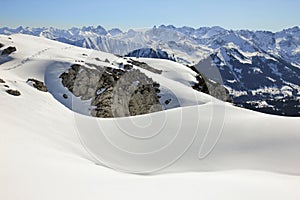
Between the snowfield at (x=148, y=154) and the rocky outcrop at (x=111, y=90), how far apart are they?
1335 centimetres

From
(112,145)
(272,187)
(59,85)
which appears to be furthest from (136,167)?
(59,85)

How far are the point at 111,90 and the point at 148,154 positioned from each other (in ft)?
102

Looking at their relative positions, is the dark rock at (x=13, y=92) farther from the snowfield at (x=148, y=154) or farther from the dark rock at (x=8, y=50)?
the dark rock at (x=8, y=50)

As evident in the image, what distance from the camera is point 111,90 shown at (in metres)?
47.1

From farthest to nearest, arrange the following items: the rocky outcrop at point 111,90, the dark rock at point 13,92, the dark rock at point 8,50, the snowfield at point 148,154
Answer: the dark rock at point 8,50
the rocky outcrop at point 111,90
the dark rock at point 13,92
the snowfield at point 148,154

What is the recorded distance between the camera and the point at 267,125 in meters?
18.6

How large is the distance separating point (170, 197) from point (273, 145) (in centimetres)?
915

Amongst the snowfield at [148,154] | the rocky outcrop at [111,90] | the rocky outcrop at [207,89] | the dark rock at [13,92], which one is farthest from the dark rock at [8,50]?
the rocky outcrop at [207,89]

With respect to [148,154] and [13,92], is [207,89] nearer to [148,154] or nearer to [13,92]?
[13,92]

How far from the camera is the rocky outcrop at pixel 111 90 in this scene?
4231 centimetres

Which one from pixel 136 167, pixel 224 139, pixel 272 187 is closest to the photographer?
pixel 272 187

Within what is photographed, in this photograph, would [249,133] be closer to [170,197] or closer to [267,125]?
[267,125]

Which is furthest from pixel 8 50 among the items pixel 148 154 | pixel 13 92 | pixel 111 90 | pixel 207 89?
pixel 148 154

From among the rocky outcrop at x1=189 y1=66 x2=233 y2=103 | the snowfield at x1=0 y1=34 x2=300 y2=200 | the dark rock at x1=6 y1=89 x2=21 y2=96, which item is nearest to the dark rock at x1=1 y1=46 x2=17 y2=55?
the snowfield at x1=0 y1=34 x2=300 y2=200
